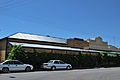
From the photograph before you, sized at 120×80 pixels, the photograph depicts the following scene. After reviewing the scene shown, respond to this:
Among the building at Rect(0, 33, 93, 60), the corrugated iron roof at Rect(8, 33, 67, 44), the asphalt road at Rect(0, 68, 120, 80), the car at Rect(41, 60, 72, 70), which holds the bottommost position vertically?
the asphalt road at Rect(0, 68, 120, 80)

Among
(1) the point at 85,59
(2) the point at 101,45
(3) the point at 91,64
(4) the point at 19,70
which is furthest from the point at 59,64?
(2) the point at 101,45

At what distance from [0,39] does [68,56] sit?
40.0 feet

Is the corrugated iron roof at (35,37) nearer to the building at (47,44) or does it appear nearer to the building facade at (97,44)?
the building at (47,44)

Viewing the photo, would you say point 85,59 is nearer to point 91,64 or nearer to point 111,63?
point 91,64

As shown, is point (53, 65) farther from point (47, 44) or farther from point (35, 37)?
point (35, 37)

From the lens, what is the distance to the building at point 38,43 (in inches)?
1281

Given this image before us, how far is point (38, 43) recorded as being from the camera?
39.4 metres

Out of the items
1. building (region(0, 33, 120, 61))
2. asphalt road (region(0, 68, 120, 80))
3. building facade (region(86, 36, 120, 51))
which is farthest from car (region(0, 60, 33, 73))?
building facade (region(86, 36, 120, 51))

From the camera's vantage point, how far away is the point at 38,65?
29.4 meters

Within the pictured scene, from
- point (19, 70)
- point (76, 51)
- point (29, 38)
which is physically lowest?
point (19, 70)

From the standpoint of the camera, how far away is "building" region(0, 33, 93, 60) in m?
32.5

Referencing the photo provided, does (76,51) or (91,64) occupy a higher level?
(76,51)

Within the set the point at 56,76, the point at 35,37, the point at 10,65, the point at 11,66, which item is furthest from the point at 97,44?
the point at 56,76

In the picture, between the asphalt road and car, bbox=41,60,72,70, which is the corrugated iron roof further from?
the asphalt road
